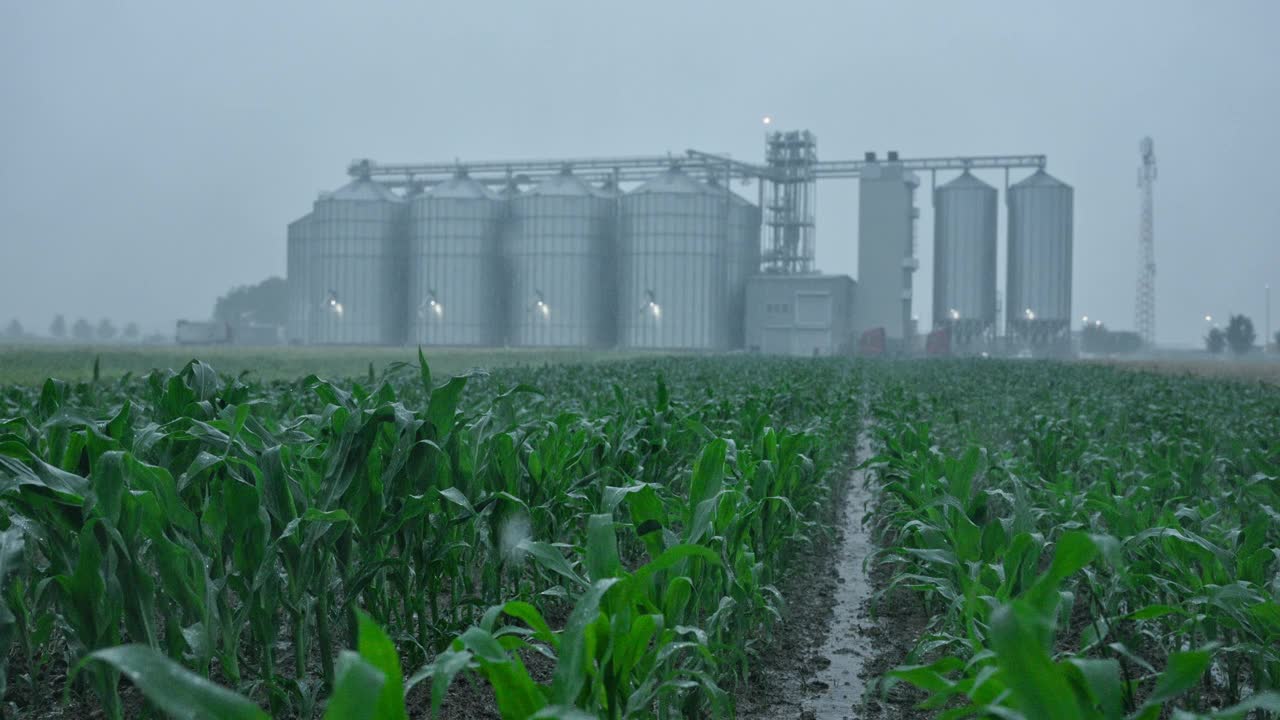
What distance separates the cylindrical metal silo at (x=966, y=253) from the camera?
56.3 m

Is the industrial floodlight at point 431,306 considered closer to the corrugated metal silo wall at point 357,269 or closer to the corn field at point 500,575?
the corrugated metal silo wall at point 357,269

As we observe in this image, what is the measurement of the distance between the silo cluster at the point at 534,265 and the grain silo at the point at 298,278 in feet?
1.66

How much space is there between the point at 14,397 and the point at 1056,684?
995 cm

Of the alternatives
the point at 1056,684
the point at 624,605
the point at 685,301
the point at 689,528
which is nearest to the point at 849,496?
the point at 689,528

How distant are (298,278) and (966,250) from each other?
1428 inches

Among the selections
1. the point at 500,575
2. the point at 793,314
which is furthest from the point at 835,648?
the point at 793,314

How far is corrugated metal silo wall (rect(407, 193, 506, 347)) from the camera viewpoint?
5346 cm

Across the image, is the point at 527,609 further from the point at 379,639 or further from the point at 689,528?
the point at 689,528

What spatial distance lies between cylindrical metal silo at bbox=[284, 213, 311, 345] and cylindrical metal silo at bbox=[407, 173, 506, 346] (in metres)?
6.81

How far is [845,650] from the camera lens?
5293mm

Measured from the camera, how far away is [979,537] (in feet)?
14.9

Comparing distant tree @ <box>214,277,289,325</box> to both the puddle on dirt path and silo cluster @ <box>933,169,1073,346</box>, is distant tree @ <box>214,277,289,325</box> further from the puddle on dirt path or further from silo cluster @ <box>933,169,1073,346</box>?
the puddle on dirt path

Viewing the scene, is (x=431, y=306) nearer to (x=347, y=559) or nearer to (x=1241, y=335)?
(x=347, y=559)

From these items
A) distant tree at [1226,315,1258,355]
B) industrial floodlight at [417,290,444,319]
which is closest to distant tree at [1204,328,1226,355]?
distant tree at [1226,315,1258,355]
